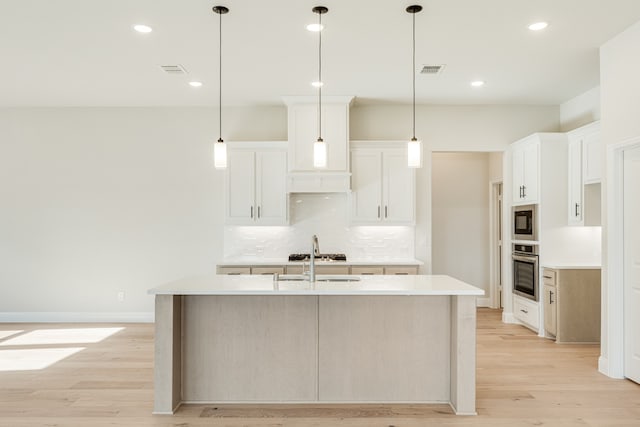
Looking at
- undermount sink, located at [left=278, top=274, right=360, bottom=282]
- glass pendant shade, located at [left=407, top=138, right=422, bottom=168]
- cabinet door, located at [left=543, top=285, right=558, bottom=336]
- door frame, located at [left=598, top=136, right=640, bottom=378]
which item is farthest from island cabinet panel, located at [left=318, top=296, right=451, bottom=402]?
cabinet door, located at [left=543, top=285, right=558, bottom=336]

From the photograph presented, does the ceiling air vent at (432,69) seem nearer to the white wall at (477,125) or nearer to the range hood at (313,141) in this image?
the range hood at (313,141)

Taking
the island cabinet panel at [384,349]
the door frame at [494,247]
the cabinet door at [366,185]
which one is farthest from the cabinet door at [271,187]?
the door frame at [494,247]

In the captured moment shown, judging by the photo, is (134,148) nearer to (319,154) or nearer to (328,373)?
(319,154)

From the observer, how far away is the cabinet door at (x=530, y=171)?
5.79 m

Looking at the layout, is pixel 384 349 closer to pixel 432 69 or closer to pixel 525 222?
pixel 432 69

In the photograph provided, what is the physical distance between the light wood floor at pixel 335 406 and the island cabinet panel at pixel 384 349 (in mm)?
114

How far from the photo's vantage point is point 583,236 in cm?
577

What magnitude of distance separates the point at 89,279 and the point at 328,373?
4266 mm

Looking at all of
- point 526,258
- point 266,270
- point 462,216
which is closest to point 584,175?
point 526,258

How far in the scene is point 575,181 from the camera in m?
5.52

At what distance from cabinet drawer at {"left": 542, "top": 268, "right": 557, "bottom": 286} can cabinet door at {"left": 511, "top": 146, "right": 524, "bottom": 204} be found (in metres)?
0.99

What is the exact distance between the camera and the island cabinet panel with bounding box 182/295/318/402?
3.50 m

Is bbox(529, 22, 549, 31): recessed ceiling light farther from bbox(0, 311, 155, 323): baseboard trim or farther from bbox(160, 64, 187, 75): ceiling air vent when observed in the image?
bbox(0, 311, 155, 323): baseboard trim

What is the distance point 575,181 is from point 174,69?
14.3 feet
